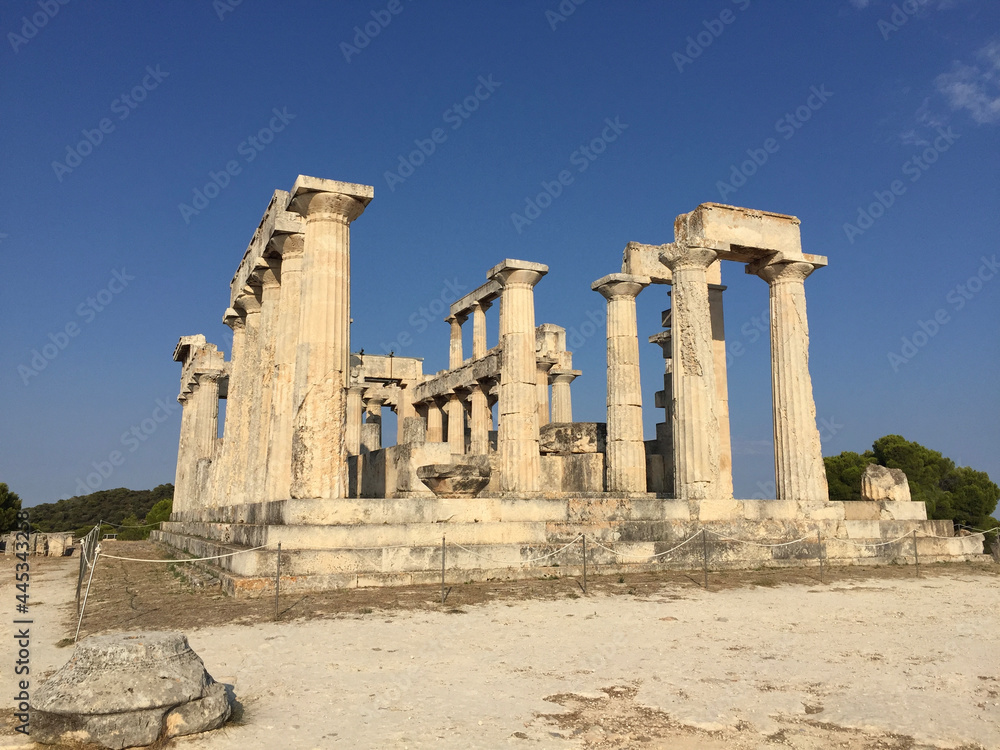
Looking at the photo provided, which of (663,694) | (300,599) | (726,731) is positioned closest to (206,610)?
(300,599)

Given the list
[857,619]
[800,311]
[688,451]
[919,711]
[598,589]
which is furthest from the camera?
[800,311]

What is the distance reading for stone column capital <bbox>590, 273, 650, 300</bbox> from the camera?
67.5 ft

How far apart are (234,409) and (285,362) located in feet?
14.2

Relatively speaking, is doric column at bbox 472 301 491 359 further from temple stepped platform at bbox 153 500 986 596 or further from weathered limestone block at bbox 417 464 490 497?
weathered limestone block at bbox 417 464 490 497

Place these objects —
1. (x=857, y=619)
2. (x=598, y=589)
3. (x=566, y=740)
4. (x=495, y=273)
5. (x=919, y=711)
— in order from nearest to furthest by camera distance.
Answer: (x=566, y=740)
(x=919, y=711)
(x=857, y=619)
(x=598, y=589)
(x=495, y=273)

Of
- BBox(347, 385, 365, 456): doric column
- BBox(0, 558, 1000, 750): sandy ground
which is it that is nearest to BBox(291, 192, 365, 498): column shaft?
BBox(0, 558, 1000, 750): sandy ground

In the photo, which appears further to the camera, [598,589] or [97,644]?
[598,589]

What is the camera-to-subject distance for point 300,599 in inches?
396

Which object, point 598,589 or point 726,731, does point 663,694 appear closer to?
point 726,731

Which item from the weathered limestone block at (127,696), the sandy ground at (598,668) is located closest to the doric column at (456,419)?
the sandy ground at (598,668)

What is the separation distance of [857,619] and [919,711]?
416 centimetres

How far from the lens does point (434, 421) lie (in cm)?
3281

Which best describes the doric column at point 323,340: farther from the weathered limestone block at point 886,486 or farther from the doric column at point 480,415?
the doric column at point 480,415

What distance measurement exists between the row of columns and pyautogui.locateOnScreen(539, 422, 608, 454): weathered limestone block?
296 cm
